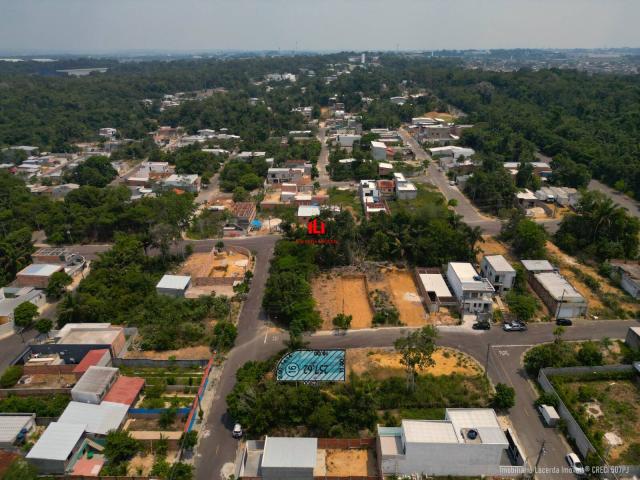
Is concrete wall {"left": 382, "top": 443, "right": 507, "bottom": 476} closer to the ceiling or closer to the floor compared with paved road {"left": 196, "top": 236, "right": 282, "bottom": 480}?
closer to the ceiling

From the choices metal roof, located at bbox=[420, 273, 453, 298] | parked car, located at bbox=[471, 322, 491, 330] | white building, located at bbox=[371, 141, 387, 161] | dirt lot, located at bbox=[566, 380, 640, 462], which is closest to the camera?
dirt lot, located at bbox=[566, 380, 640, 462]

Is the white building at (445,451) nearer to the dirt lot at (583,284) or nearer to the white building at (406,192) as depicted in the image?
the dirt lot at (583,284)

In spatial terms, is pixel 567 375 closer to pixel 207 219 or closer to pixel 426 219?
pixel 426 219

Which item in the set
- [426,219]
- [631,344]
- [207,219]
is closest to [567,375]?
[631,344]

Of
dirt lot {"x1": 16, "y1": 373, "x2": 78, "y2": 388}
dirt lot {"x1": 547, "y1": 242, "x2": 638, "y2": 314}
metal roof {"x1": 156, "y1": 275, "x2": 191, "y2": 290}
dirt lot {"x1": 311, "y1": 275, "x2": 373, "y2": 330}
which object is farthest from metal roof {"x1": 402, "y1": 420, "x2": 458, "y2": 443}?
metal roof {"x1": 156, "y1": 275, "x2": 191, "y2": 290}

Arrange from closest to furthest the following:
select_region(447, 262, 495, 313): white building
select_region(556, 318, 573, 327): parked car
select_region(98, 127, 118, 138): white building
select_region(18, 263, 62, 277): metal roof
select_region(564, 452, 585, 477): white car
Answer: select_region(564, 452, 585, 477): white car → select_region(556, 318, 573, 327): parked car → select_region(447, 262, 495, 313): white building → select_region(18, 263, 62, 277): metal roof → select_region(98, 127, 118, 138): white building

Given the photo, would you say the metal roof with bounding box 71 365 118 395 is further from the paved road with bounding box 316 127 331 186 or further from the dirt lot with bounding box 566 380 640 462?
the paved road with bounding box 316 127 331 186

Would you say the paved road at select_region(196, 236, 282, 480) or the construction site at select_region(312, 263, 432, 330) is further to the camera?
the construction site at select_region(312, 263, 432, 330)

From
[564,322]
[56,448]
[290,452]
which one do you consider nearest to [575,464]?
[564,322]
